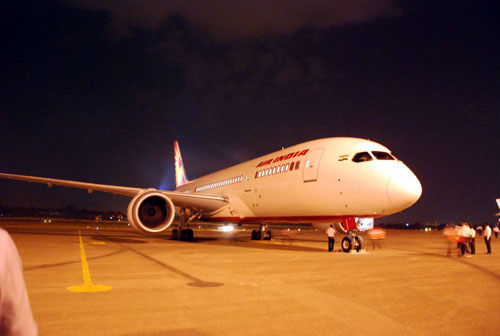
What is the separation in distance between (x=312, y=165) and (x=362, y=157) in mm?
1844

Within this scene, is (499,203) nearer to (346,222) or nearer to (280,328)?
(346,222)

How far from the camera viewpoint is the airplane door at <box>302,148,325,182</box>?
1358 centimetres

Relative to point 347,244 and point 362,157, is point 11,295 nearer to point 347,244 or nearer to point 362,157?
point 362,157

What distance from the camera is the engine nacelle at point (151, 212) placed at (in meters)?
14.8

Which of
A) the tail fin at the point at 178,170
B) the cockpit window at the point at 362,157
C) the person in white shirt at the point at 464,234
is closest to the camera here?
the cockpit window at the point at 362,157

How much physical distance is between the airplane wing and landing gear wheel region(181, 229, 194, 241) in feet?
5.00

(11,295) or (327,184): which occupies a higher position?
(327,184)

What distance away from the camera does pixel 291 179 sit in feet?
47.9

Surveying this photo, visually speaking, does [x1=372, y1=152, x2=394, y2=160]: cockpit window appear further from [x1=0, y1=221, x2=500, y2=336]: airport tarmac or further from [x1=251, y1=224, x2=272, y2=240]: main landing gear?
[x1=251, y1=224, x2=272, y2=240]: main landing gear

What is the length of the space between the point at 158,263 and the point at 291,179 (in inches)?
247

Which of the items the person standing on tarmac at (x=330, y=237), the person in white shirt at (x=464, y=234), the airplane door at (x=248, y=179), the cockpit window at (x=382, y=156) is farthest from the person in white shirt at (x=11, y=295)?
the airplane door at (x=248, y=179)

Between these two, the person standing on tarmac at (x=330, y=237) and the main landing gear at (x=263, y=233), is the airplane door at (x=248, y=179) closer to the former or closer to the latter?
the person standing on tarmac at (x=330, y=237)

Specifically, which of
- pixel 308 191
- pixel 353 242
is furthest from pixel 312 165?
pixel 353 242

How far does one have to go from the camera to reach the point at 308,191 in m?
13.7
